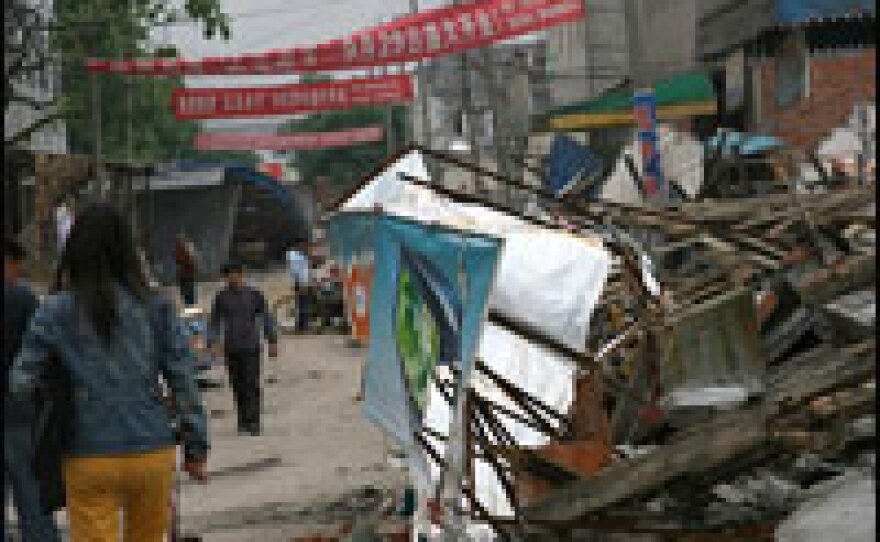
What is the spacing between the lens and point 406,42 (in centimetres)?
2736

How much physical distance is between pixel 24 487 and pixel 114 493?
145cm

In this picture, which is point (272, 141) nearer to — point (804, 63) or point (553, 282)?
point (804, 63)

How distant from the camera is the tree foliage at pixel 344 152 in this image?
94000 mm

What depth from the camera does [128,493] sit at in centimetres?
582

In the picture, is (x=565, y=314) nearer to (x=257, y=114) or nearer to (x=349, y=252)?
(x=349, y=252)

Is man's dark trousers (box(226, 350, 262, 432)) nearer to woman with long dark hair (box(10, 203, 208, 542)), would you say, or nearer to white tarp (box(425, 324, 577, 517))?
white tarp (box(425, 324, 577, 517))

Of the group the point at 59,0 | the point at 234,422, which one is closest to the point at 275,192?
the point at 59,0

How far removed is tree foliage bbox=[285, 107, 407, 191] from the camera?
9400 cm

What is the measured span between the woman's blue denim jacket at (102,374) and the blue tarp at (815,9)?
18.8 m

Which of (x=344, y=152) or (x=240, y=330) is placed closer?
(x=240, y=330)

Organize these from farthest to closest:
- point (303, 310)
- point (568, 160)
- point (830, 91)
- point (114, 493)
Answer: point (303, 310) → point (830, 91) → point (568, 160) → point (114, 493)

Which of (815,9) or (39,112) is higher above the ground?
(815,9)

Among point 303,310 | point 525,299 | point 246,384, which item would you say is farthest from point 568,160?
point 525,299

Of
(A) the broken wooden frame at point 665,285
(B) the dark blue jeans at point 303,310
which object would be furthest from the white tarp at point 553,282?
(B) the dark blue jeans at point 303,310
